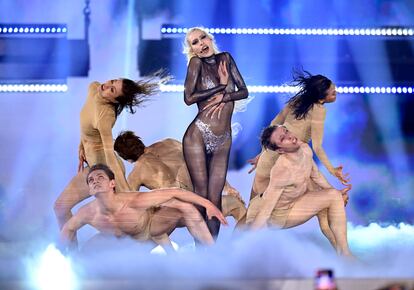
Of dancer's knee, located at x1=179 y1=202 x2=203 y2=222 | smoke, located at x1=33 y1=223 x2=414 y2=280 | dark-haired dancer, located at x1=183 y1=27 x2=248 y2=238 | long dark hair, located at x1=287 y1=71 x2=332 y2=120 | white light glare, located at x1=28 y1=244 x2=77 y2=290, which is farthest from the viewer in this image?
long dark hair, located at x1=287 y1=71 x2=332 y2=120

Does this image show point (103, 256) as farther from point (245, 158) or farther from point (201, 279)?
point (245, 158)

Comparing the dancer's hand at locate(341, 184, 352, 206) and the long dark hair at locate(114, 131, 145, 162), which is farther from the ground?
the long dark hair at locate(114, 131, 145, 162)

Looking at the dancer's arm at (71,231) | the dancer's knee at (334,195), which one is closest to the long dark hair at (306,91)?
the dancer's knee at (334,195)

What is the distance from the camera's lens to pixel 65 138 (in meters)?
6.25

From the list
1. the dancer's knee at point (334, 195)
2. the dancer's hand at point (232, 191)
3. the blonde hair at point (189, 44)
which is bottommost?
the dancer's knee at point (334, 195)

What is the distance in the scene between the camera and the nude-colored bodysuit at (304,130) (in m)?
6.16

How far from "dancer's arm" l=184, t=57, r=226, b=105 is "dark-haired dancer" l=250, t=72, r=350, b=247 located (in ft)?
1.72

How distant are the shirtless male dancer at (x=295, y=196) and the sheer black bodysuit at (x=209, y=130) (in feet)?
1.10

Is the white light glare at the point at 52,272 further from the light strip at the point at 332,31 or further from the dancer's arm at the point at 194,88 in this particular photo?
the light strip at the point at 332,31

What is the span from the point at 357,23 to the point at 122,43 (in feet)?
6.01

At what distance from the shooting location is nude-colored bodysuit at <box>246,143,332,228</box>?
6066mm

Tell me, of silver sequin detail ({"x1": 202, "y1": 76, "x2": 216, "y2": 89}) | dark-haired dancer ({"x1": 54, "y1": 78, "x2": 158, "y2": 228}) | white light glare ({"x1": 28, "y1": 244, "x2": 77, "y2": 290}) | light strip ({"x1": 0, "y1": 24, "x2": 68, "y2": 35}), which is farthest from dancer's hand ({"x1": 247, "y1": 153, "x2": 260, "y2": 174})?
light strip ({"x1": 0, "y1": 24, "x2": 68, "y2": 35})

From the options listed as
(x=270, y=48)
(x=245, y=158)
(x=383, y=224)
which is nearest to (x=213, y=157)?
(x=245, y=158)

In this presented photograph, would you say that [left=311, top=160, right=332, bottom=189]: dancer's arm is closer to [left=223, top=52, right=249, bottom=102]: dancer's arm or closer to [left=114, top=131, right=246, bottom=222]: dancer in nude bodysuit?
[left=114, top=131, right=246, bottom=222]: dancer in nude bodysuit
